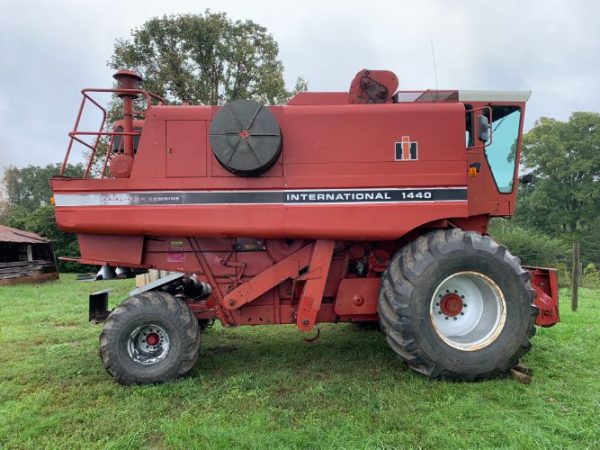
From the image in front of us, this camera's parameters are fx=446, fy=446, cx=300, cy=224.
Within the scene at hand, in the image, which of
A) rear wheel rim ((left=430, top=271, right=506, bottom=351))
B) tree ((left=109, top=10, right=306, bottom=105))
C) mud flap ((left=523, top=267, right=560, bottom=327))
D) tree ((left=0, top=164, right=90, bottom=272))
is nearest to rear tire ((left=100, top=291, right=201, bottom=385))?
rear wheel rim ((left=430, top=271, right=506, bottom=351))

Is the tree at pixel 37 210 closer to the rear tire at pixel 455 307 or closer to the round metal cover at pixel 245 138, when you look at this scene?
the round metal cover at pixel 245 138

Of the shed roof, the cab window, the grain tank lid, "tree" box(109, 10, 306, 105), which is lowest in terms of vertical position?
the shed roof

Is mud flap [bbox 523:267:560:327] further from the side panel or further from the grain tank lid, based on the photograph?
the side panel

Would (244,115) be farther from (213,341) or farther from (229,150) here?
(213,341)

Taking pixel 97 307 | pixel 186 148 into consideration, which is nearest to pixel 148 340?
pixel 97 307

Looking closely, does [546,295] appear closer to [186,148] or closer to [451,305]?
[451,305]

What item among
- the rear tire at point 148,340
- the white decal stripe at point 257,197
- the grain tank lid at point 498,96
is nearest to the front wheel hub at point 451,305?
the white decal stripe at point 257,197

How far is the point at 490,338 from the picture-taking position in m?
4.40

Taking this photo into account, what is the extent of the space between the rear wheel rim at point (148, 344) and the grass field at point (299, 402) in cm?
31

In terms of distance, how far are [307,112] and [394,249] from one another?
5.82ft

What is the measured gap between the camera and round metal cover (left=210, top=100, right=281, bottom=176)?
4336mm

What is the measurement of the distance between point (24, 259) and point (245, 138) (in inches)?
738

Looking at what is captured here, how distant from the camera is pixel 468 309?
4645 mm

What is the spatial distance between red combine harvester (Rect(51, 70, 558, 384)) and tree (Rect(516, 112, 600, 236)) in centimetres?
3810
